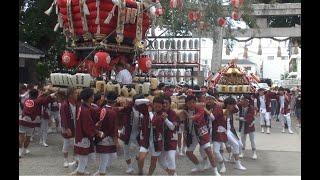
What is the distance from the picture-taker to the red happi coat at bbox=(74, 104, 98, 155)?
6.18 meters

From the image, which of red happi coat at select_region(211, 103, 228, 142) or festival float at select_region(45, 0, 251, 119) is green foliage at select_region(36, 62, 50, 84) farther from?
red happi coat at select_region(211, 103, 228, 142)

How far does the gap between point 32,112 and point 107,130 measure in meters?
2.75

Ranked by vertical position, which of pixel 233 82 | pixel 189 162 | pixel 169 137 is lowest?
pixel 189 162

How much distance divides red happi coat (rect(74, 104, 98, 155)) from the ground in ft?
4.10

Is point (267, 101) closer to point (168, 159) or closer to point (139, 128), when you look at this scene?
point (139, 128)

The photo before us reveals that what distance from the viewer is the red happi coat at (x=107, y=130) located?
6.39 m

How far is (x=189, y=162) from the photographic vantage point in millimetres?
8750

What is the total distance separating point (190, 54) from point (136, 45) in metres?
9.90

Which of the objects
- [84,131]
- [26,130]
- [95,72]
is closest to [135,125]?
[84,131]

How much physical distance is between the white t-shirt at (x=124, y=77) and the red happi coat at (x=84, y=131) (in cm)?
383

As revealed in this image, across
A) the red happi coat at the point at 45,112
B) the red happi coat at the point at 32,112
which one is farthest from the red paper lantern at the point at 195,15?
the red happi coat at the point at 32,112

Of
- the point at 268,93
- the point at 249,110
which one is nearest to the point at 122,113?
the point at 249,110

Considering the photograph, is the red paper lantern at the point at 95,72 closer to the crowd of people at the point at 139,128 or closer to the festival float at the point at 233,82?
the crowd of people at the point at 139,128

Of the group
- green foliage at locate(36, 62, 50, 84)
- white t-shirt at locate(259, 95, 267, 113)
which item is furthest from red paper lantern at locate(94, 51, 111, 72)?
green foliage at locate(36, 62, 50, 84)
